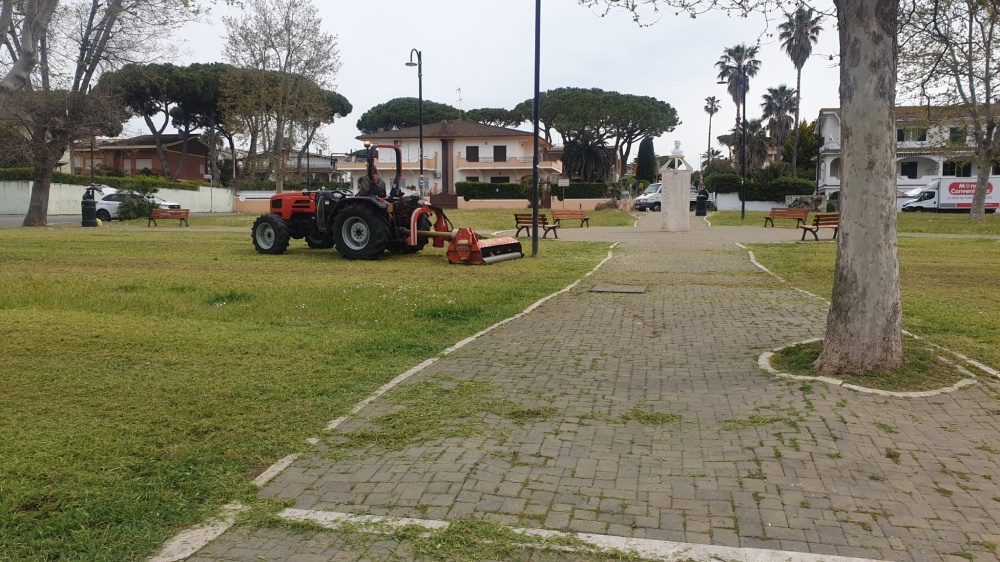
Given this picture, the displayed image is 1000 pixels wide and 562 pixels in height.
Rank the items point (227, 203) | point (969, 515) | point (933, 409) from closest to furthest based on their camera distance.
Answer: point (969, 515), point (933, 409), point (227, 203)

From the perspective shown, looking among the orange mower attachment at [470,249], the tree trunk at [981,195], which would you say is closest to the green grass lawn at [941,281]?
the orange mower attachment at [470,249]

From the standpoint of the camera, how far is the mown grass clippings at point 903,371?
592cm

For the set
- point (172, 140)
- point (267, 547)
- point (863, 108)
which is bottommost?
point (267, 547)

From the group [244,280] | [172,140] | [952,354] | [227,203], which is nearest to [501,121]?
[172,140]

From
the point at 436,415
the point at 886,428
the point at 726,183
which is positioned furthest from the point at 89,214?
the point at 726,183

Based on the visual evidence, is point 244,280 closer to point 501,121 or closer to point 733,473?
point 733,473

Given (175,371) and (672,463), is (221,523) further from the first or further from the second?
(175,371)

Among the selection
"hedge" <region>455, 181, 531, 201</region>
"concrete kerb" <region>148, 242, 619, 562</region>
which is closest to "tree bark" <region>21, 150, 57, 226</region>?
"concrete kerb" <region>148, 242, 619, 562</region>

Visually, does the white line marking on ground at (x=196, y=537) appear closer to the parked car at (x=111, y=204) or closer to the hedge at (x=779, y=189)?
the parked car at (x=111, y=204)

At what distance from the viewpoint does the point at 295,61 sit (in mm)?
46438

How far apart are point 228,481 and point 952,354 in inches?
242

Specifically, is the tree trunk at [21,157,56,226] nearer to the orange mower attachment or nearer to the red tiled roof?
the orange mower attachment

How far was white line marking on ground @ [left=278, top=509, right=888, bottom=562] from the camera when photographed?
3.32 m

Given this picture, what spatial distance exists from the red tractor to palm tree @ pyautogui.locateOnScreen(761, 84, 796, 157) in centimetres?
6381
